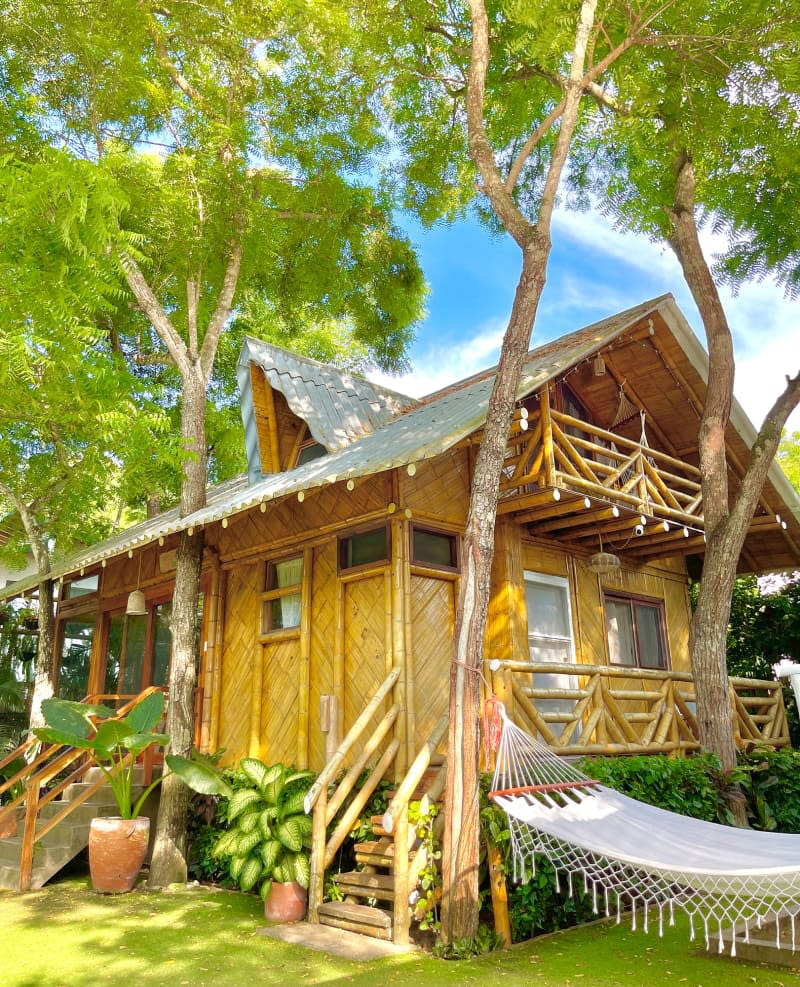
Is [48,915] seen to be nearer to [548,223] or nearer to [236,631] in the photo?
[236,631]

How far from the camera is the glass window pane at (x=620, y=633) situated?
32.4ft

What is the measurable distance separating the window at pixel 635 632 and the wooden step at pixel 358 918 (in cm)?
503

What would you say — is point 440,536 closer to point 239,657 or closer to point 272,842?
point 239,657

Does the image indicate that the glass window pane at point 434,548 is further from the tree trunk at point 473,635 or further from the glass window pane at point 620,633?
the glass window pane at point 620,633

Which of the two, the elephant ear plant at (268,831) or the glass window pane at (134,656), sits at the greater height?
the glass window pane at (134,656)

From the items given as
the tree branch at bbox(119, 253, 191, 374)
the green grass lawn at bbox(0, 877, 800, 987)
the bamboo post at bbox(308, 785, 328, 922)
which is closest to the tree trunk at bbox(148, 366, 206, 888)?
the tree branch at bbox(119, 253, 191, 374)

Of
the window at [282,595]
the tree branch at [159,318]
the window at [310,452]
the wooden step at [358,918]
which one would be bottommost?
the wooden step at [358,918]

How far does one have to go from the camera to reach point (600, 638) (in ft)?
31.3

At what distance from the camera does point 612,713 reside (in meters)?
7.52

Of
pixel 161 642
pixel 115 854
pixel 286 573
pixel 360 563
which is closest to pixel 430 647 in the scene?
pixel 360 563

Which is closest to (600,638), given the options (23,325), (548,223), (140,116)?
(548,223)

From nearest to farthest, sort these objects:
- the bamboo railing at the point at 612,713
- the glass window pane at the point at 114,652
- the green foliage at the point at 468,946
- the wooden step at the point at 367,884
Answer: the green foliage at the point at 468,946 < the wooden step at the point at 367,884 < the bamboo railing at the point at 612,713 < the glass window pane at the point at 114,652

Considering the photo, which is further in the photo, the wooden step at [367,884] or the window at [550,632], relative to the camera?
the window at [550,632]

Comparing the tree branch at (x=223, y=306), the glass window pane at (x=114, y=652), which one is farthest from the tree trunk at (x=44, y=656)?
the tree branch at (x=223, y=306)
